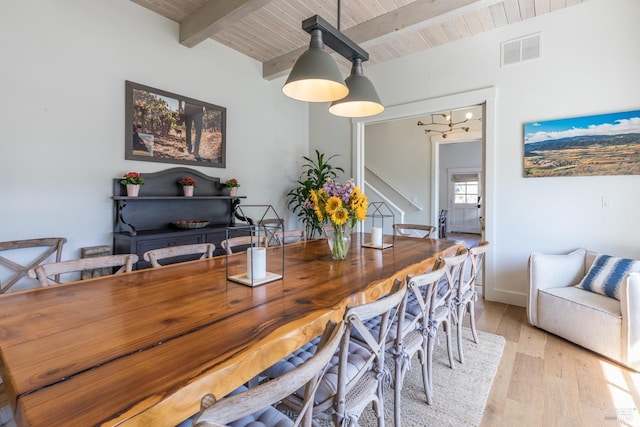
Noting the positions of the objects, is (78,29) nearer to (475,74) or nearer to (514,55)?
(475,74)

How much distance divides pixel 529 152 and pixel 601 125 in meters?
0.58

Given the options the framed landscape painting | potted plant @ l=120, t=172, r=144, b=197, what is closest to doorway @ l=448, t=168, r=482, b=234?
the framed landscape painting

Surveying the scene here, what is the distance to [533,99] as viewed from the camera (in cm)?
320

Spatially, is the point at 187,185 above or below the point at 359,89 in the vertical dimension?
below

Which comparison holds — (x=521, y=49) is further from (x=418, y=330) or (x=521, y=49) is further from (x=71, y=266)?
(x=71, y=266)

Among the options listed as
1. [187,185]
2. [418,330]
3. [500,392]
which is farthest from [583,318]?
[187,185]

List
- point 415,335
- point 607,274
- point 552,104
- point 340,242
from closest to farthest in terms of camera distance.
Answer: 1. point 415,335
2. point 340,242
3. point 607,274
4. point 552,104

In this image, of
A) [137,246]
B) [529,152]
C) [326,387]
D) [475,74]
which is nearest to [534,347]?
[529,152]

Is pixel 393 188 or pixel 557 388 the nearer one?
pixel 557 388

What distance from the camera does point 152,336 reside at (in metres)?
0.87

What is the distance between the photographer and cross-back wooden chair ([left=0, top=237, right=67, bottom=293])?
2.40 metres

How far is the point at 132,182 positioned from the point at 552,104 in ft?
13.9

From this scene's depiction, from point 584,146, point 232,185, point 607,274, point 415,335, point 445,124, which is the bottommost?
point 415,335

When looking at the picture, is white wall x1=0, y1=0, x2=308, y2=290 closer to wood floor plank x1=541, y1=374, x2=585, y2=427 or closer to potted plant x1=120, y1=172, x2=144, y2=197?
potted plant x1=120, y1=172, x2=144, y2=197
